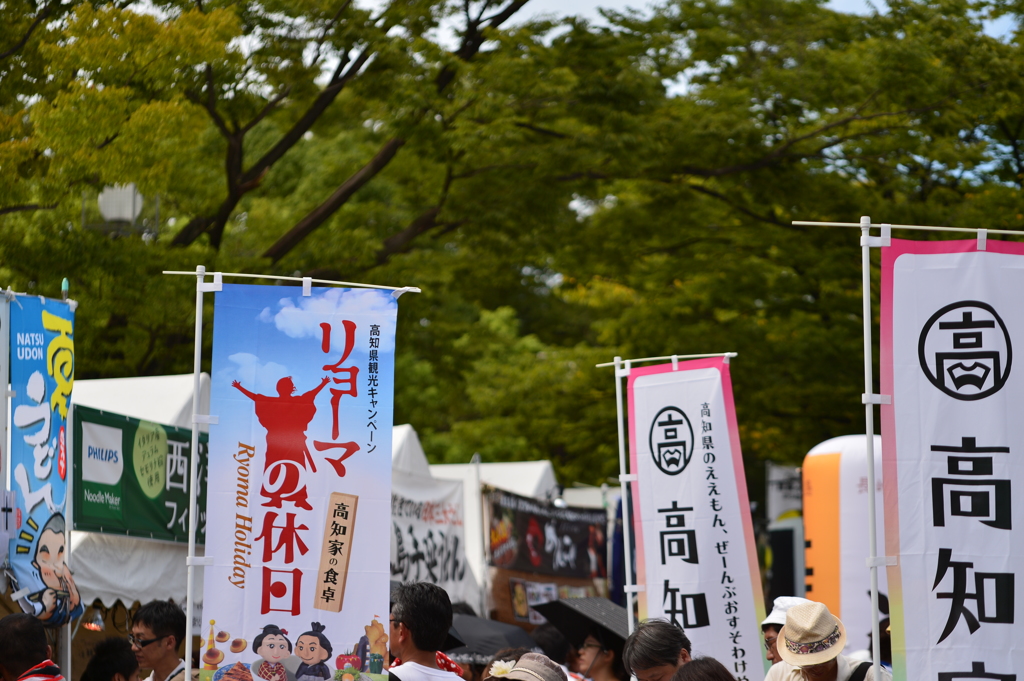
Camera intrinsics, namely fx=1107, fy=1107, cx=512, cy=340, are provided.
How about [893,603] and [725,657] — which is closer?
[893,603]

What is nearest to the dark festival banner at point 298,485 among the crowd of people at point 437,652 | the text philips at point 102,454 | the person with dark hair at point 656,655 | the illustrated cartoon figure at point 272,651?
the illustrated cartoon figure at point 272,651

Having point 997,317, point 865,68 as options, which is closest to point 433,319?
point 865,68

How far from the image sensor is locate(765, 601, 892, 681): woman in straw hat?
4633 millimetres

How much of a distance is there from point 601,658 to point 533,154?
7113 mm

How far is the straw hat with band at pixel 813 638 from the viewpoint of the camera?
182 inches

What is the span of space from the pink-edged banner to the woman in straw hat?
8.81 ft

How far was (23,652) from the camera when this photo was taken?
14.2 feet

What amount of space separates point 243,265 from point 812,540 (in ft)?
23.2

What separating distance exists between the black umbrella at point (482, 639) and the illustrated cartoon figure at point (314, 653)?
3.33 m

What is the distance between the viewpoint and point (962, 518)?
4480 mm

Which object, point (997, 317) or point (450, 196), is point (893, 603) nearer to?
point (997, 317)

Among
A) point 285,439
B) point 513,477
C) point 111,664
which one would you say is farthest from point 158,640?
point 513,477

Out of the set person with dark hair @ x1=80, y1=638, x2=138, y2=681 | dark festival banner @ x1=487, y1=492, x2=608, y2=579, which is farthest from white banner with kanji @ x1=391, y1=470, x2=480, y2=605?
person with dark hair @ x1=80, y1=638, x2=138, y2=681

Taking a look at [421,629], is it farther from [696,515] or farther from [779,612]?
[696,515]
